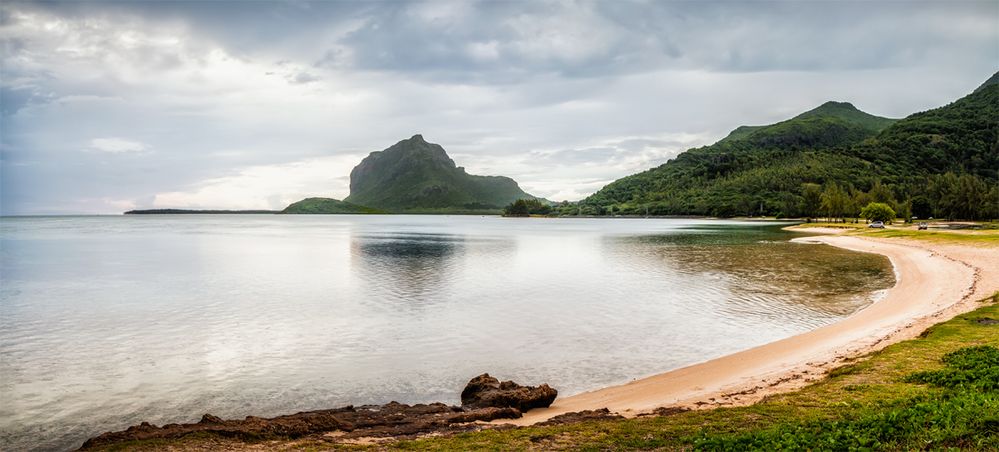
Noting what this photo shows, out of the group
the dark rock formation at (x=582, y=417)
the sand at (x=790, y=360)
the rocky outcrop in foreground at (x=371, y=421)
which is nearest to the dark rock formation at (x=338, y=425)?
the rocky outcrop in foreground at (x=371, y=421)

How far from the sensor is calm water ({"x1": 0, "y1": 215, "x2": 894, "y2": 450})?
1647 centimetres

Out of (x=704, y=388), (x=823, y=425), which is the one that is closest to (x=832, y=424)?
(x=823, y=425)

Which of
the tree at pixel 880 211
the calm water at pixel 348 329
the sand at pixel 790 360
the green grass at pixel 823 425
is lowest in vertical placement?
the calm water at pixel 348 329

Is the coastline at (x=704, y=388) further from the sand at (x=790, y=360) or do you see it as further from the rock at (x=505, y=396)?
the rock at (x=505, y=396)

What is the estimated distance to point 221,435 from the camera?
460 inches

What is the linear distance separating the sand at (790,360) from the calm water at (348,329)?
1169 millimetres

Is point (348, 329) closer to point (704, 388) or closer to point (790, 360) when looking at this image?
point (704, 388)

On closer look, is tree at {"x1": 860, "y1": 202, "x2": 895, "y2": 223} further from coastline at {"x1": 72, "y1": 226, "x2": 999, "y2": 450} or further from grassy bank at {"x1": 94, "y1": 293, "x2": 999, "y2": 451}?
grassy bank at {"x1": 94, "y1": 293, "x2": 999, "y2": 451}

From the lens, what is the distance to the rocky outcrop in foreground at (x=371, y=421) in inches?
467

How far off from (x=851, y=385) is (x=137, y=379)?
20.1m

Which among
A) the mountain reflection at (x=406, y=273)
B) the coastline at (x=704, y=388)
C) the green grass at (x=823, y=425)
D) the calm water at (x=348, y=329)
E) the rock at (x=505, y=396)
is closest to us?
the green grass at (x=823, y=425)

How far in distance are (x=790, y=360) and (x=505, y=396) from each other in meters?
9.97

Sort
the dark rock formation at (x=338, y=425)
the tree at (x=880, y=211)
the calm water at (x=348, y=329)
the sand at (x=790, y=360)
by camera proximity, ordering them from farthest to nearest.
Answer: the tree at (x=880, y=211), the calm water at (x=348, y=329), the sand at (x=790, y=360), the dark rock formation at (x=338, y=425)

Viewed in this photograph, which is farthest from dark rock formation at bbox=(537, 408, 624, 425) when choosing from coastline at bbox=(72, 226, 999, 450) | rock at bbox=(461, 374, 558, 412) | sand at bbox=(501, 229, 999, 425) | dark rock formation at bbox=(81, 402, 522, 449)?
rock at bbox=(461, 374, 558, 412)
